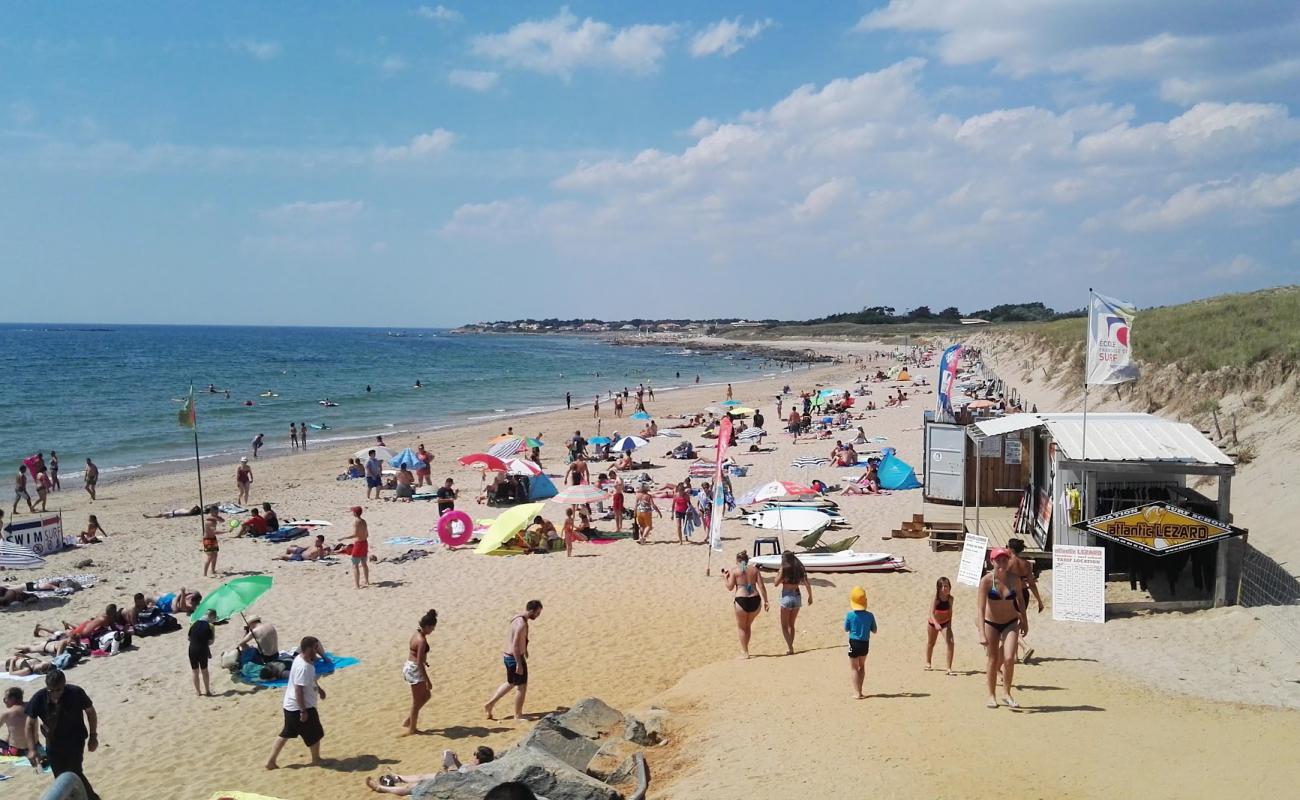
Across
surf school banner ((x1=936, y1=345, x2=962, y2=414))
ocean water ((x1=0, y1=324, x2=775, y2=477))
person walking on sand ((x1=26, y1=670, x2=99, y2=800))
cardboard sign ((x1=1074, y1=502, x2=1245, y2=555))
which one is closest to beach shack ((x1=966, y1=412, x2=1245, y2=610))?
cardboard sign ((x1=1074, y1=502, x2=1245, y2=555))

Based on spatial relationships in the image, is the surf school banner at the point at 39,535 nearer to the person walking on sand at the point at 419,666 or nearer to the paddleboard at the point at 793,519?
the person walking on sand at the point at 419,666

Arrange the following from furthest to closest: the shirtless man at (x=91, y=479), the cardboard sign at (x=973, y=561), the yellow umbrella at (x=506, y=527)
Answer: the shirtless man at (x=91, y=479)
the yellow umbrella at (x=506, y=527)
the cardboard sign at (x=973, y=561)

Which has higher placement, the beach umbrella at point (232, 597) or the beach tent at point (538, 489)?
the beach umbrella at point (232, 597)

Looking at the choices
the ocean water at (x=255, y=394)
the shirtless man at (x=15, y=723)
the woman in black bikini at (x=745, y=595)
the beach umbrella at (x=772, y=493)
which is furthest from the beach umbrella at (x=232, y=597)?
the ocean water at (x=255, y=394)

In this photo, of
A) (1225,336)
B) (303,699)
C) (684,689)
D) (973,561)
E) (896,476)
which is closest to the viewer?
(303,699)

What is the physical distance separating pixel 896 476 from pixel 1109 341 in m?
8.71

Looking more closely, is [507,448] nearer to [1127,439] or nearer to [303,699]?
[303,699]

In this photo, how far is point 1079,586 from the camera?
394 inches

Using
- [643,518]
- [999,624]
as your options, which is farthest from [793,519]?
[999,624]

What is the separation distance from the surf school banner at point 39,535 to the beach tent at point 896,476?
16626mm

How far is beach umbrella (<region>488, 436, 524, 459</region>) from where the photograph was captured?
2012cm

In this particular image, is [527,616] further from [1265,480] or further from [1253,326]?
[1253,326]

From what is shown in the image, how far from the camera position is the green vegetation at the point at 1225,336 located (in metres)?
18.7

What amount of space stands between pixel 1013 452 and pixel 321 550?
12.5 meters
